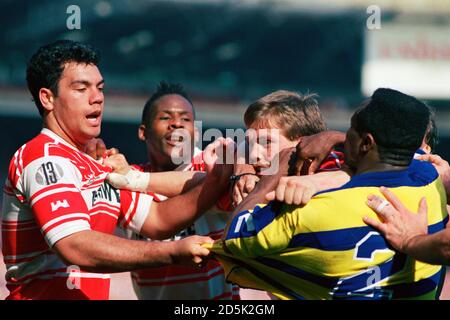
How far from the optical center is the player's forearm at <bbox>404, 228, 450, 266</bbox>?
3.04m

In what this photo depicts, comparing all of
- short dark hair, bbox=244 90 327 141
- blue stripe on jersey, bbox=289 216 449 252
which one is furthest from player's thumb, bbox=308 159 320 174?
short dark hair, bbox=244 90 327 141

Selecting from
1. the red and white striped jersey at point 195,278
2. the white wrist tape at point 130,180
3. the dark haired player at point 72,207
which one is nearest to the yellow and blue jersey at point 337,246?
the dark haired player at point 72,207

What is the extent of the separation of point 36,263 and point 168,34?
14.6 meters

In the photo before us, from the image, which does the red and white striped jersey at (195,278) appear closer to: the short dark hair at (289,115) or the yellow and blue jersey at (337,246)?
the short dark hair at (289,115)

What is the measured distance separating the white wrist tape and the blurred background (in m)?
12.2

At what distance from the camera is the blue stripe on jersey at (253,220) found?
3168mm

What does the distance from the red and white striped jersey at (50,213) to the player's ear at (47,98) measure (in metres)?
0.13

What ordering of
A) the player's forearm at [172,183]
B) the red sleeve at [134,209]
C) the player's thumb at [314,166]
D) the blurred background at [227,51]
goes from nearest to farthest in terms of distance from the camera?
the player's thumb at [314,166]
the red sleeve at [134,209]
the player's forearm at [172,183]
the blurred background at [227,51]

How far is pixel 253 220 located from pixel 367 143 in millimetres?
514

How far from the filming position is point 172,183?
445 centimetres

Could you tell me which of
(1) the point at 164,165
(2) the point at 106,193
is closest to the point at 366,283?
(2) the point at 106,193

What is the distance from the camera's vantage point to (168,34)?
715 inches

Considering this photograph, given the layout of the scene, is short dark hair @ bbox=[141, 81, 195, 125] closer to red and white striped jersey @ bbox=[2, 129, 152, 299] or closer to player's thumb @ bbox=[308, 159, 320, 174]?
red and white striped jersey @ bbox=[2, 129, 152, 299]
